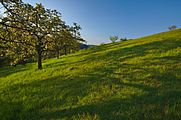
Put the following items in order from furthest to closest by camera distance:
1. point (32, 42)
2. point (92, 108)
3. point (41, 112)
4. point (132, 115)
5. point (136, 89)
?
1. point (32, 42)
2. point (136, 89)
3. point (41, 112)
4. point (92, 108)
5. point (132, 115)

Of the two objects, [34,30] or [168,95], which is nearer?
[168,95]

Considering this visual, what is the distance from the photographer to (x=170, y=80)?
52.1 feet

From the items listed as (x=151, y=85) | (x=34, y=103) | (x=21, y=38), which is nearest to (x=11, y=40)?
(x=21, y=38)

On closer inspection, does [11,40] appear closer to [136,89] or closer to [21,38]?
[21,38]

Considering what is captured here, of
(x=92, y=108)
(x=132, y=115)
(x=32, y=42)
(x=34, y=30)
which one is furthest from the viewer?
(x=32, y=42)

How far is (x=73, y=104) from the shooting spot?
13234 mm

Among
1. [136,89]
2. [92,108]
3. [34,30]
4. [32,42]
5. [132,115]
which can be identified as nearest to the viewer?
[132,115]

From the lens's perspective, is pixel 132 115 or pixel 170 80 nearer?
pixel 132 115

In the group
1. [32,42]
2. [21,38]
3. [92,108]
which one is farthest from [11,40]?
[92,108]

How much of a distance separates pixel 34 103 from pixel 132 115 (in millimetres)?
7265

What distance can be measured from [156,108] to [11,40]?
9.67 m

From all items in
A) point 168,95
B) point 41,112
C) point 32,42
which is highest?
point 32,42

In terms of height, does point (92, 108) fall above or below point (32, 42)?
below

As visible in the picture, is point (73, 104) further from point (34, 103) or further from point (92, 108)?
point (34, 103)
